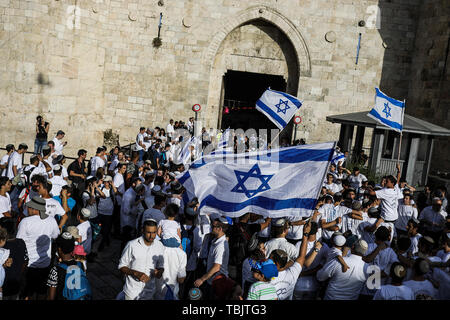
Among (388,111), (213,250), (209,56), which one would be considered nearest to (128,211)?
(213,250)

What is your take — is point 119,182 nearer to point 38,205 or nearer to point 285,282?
point 38,205

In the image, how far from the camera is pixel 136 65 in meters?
19.1

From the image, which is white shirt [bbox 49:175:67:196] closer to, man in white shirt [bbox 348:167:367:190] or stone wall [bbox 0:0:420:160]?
man in white shirt [bbox 348:167:367:190]

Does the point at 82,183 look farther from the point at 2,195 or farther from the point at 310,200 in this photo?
the point at 310,200

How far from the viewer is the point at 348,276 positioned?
204 inches

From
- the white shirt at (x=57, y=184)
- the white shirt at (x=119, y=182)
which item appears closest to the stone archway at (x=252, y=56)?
the white shirt at (x=119, y=182)

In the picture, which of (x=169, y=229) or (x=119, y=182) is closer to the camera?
(x=169, y=229)

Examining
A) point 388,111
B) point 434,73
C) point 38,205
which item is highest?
point 434,73

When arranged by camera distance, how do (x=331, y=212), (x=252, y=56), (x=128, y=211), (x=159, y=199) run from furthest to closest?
(x=252, y=56), (x=128, y=211), (x=331, y=212), (x=159, y=199)

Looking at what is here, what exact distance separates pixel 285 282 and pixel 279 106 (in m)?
5.04

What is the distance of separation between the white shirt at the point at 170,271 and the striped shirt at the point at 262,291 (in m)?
1.22

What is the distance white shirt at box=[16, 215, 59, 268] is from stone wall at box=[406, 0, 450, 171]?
15.9 m

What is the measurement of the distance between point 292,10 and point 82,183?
13.2 metres
